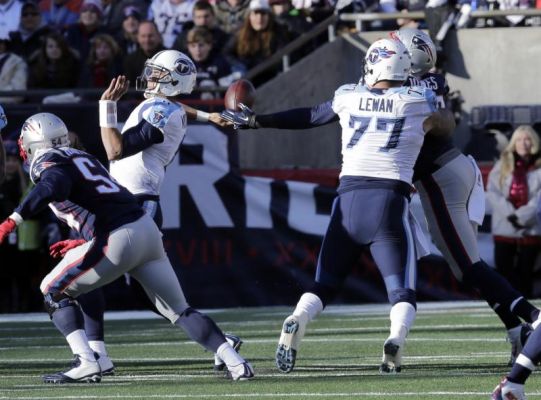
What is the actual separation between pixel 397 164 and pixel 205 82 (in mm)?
6161

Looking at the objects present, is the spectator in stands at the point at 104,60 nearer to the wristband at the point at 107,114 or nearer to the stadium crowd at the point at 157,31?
the stadium crowd at the point at 157,31

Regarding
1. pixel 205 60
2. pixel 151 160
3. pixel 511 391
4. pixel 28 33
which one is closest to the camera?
pixel 511 391

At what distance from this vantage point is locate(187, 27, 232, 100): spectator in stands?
13.3 m

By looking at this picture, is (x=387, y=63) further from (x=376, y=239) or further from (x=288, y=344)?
(x=288, y=344)

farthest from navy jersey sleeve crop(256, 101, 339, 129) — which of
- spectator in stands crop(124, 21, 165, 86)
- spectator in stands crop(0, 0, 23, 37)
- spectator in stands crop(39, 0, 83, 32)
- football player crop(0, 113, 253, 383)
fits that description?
spectator in stands crop(39, 0, 83, 32)

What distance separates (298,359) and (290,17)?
6.76 metres

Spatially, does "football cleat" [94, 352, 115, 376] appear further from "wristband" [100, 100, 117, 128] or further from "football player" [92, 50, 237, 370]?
"wristband" [100, 100, 117, 128]

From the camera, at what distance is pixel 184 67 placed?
315 inches

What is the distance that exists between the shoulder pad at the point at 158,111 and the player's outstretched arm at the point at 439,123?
1309 mm

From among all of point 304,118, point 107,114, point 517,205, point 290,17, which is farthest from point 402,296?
point 290,17

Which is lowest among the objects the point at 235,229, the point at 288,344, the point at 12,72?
the point at 235,229

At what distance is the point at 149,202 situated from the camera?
7898 mm

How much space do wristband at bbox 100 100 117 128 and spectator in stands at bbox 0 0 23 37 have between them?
281 inches

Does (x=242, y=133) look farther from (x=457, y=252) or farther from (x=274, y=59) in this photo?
(x=457, y=252)
